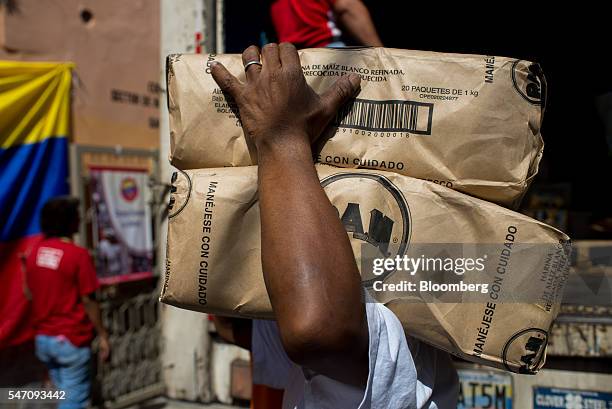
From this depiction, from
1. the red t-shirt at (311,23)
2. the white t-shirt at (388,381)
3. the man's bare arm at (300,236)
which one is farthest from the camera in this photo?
the red t-shirt at (311,23)

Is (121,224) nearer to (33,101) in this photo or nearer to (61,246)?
(61,246)

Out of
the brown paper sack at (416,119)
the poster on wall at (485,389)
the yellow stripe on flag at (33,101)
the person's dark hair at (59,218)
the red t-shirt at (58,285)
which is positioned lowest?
the poster on wall at (485,389)

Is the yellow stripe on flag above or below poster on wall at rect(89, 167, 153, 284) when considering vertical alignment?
above

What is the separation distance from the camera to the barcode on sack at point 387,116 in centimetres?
115

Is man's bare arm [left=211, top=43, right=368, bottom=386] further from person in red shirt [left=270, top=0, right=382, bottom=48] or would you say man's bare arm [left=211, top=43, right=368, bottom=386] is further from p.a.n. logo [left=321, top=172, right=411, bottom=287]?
person in red shirt [left=270, top=0, right=382, bottom=48]

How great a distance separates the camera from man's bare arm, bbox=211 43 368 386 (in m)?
0.88

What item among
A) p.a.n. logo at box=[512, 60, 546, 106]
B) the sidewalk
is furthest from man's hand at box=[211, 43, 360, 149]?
the sidewalk

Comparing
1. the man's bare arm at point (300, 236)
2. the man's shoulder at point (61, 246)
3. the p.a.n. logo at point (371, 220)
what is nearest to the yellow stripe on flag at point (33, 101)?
the man's shoulder at point (61, 246)

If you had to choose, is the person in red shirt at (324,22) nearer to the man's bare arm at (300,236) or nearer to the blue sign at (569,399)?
the man's bare arm at (300,236)

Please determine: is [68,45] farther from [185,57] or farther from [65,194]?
[185,57]

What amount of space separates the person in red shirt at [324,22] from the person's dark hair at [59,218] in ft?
6.10

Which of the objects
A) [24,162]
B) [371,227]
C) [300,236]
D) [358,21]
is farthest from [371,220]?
[24,162]

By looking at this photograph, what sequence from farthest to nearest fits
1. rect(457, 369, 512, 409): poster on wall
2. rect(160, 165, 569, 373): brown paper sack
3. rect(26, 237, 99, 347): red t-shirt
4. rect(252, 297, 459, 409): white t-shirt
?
rect(26, 237, 99, 347): red t-shirt < rect(457, 369, 512, 409): poster on wall < rect(160, 165, 569, 373): brown paper sack < rect(252, 297, 459, 409): white t-shirt

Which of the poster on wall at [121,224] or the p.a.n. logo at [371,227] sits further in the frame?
the poster on wall at [121,224]
